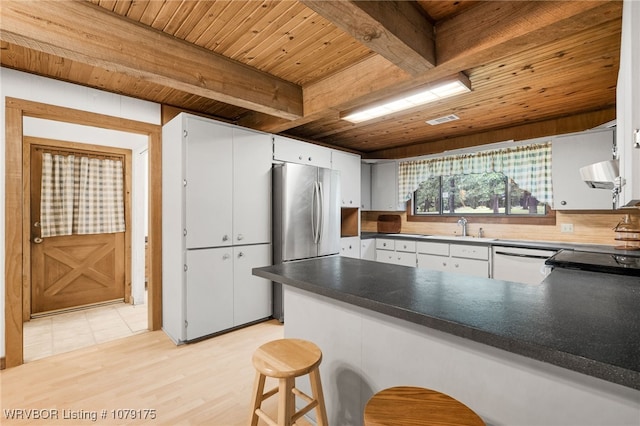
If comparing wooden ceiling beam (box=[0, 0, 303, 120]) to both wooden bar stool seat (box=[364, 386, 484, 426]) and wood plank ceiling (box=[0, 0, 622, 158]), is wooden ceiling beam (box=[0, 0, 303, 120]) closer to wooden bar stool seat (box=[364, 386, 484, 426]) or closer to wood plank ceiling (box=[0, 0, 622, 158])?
wood plank ceiling (box=[0, 0, 622, 158])

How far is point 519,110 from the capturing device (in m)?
3.31

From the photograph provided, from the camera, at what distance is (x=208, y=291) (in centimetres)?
299

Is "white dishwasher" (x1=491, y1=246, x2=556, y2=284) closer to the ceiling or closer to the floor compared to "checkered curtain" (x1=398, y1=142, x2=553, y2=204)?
closer to the floor

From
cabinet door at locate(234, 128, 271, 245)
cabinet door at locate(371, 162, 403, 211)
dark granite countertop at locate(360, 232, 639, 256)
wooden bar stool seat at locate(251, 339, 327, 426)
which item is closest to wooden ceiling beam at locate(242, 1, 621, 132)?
cabinet door at locate(234, 128, 271, 245)

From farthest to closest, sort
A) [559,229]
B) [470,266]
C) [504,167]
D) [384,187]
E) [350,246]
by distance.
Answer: [384,187] → [350,246] → [504,167] → [470,266] → [559,229]

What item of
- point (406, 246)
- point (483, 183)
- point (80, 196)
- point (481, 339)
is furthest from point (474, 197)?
point (80, 196)

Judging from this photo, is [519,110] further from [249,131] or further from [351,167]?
[249,131]

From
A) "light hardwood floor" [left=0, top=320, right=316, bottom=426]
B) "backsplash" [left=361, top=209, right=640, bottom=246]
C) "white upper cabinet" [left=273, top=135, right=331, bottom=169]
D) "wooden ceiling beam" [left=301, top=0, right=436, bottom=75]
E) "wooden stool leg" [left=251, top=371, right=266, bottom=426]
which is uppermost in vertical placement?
"wooden ceiling beam" [left=301, top=0, right=436, bottom=75]

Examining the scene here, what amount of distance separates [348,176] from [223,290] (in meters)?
2.49

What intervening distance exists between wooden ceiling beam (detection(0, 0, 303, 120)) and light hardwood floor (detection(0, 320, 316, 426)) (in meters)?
2.22

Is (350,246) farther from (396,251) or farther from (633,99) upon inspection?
(633,99)

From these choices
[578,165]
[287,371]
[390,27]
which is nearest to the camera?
[287,371]

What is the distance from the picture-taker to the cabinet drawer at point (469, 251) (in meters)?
3.66

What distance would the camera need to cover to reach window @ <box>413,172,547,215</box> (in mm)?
4004
